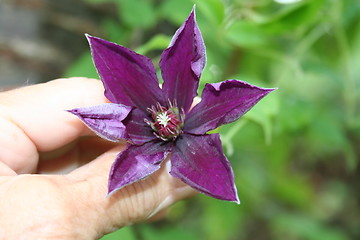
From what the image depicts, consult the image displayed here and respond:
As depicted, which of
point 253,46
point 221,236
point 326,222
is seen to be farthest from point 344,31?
point 326,222

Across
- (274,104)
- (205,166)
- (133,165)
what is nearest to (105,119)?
(133,165)

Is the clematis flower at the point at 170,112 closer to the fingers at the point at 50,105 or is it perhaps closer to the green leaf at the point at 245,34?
the fingers at the point at 50,105

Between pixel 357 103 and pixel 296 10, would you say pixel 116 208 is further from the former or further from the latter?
pixel 357 103

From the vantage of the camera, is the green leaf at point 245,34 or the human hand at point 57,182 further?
the green leaf at point 245,34

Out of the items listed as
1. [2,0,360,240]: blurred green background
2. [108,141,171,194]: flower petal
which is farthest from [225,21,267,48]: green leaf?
[108,141,171,194]: flower petal

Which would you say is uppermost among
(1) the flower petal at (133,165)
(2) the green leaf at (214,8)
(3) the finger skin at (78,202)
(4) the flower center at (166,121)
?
(2) the green leaf at (214,8)

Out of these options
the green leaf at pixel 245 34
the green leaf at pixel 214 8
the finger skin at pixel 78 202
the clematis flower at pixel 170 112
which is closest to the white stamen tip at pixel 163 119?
the clematis flower at pixel 170 112

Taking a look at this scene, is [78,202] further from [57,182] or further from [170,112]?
[170,112]
